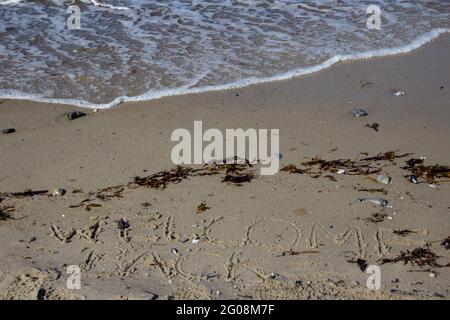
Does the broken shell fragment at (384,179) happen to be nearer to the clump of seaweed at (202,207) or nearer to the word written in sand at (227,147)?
the word written in sand at (227,147)

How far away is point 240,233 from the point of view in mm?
4027

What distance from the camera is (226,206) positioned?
14.3 ft

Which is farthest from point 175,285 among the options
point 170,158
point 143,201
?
point 170,158

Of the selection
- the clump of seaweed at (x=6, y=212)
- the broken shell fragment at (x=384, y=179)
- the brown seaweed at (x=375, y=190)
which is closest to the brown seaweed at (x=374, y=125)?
the broken shell fragment at (x=384, y=179)

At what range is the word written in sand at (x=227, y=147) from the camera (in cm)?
493

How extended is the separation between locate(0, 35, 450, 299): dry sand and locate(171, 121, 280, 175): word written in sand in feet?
0.34

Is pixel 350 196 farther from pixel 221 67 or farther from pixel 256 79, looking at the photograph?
pixel 221 67

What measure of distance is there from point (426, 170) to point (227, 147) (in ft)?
6.13

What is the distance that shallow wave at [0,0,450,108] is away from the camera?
21.4ft

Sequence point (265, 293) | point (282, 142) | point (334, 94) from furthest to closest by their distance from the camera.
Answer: point (334, 94) → point (282, 142) → point (265, 293)

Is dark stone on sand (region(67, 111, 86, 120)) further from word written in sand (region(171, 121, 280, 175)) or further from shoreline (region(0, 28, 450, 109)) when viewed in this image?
word written in sand (region(171, 121, 280, 175))

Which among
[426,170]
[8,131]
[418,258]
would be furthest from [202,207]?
[8,131]

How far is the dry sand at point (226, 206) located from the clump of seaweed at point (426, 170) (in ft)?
0.44

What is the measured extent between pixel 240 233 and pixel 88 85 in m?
3.40
